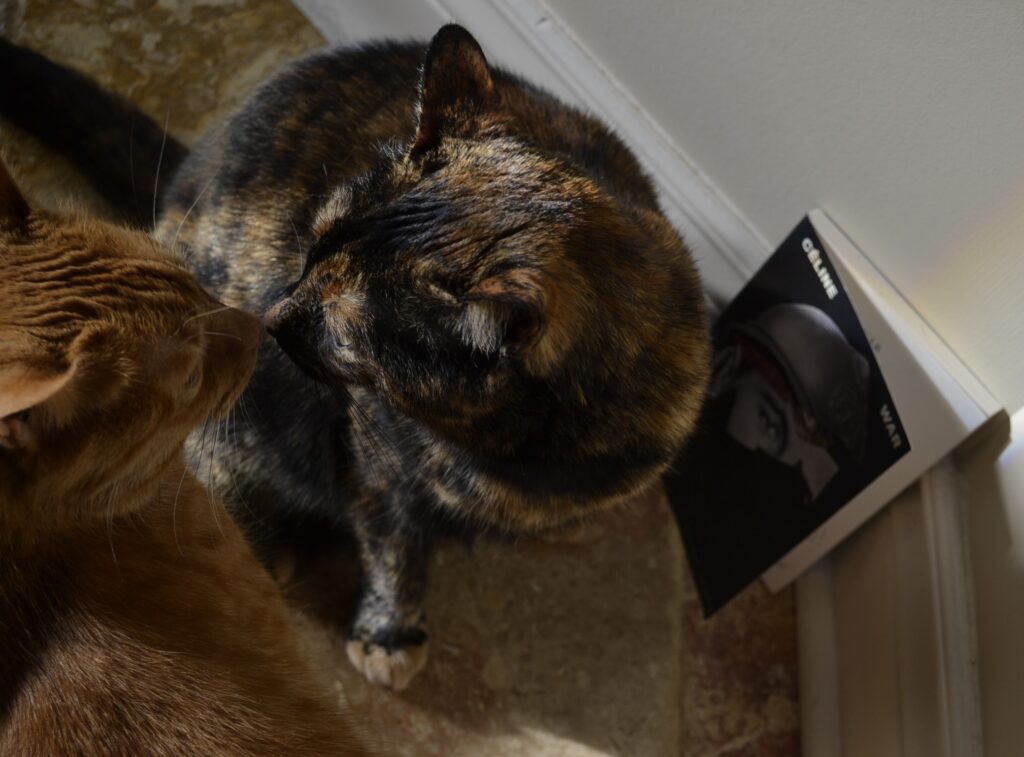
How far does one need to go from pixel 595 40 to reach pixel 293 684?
1.07 metres

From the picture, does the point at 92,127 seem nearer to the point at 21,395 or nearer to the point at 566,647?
the point at 21,395

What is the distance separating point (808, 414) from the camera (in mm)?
1435

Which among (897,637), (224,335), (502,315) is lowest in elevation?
(224,335)

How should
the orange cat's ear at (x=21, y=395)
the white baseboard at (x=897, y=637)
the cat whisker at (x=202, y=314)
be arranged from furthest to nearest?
the white baseboard at (x=897, y=637)
the cat whisker at (x=202, y=314)
the orange cat's ear at (x=21, y=395)

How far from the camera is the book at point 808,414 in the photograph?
1.28 m

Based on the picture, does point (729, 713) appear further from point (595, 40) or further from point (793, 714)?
point (595, 40)

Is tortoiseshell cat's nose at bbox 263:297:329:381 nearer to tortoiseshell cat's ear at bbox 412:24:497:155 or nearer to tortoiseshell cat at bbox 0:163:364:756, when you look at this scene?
tortoiseshell cat at bbox 0:163:364:756

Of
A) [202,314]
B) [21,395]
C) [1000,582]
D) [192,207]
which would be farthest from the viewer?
[192,207]

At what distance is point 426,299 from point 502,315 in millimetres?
111

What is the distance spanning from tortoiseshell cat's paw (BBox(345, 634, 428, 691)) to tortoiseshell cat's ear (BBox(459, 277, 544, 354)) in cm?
68

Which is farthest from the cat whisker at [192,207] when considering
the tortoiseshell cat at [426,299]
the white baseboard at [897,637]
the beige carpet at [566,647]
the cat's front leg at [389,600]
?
the white baseboard at [897,637]

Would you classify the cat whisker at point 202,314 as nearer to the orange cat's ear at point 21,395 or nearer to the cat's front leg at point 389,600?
the orange cat's ear at point 21,395

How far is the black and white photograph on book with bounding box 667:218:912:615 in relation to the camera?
135 centimetres

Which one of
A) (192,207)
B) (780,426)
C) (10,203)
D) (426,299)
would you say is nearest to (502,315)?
(426,299)
